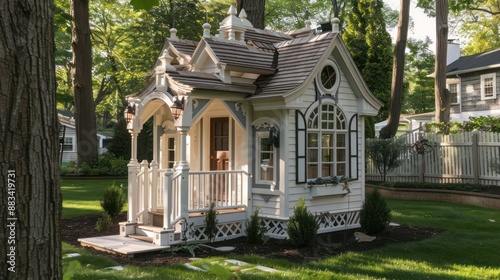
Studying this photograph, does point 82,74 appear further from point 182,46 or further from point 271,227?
point 271,227

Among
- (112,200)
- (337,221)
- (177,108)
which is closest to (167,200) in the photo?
(177,108)

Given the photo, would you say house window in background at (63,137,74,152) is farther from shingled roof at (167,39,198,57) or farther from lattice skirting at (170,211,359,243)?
lattice skirting at (170,211,359,243)

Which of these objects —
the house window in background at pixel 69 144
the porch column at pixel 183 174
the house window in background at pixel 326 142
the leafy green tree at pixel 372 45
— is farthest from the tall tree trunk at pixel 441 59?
the house window in background at pixel 69 144

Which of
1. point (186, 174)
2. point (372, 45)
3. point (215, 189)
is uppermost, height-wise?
point (372, 45)

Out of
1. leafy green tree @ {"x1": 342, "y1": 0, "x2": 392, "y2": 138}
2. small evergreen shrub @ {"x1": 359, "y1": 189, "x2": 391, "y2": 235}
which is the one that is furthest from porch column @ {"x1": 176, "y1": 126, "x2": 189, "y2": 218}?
leafy green tree @ {"x1": 342, "y1": 0, "x2": 392, "y2": 138}

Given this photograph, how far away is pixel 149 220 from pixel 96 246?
1.45 metres

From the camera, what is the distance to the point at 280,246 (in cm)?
899

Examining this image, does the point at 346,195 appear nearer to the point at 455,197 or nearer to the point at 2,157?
the point at 455,197

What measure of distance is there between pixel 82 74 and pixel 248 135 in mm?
13113

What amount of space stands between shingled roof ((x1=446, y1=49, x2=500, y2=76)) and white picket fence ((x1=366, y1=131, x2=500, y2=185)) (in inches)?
417

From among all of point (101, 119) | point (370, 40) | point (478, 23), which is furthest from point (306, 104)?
point (101, 119)

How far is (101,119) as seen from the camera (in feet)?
198

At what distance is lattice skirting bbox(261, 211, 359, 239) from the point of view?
379 inches

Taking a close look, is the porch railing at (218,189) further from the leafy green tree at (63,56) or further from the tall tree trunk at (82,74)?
the tall tree trunk at (82,74)
